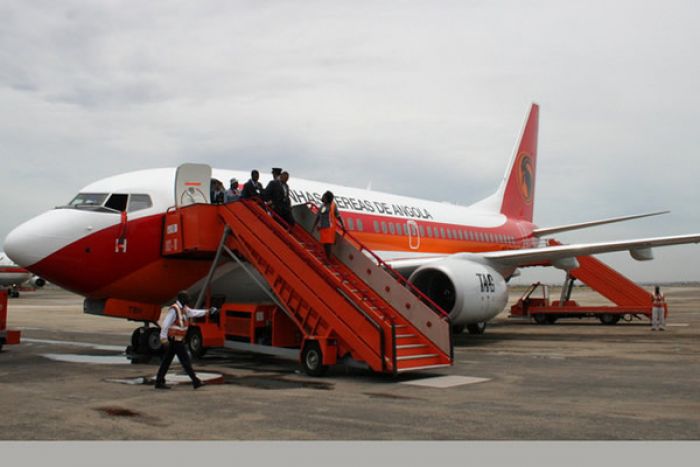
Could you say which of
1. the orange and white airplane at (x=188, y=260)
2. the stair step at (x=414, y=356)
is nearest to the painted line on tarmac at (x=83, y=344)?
the orange and white airplane at (x=188, y=260)

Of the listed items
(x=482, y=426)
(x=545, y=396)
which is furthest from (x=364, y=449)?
(x=545, y=396)

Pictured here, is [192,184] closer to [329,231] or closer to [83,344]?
[329,231]

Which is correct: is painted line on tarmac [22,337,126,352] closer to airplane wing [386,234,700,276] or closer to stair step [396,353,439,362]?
airplane wing [386,234,700,276]

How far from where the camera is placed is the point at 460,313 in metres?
14.6

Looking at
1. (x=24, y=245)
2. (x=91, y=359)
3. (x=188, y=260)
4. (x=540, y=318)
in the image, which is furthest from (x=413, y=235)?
(x=24, y=245)

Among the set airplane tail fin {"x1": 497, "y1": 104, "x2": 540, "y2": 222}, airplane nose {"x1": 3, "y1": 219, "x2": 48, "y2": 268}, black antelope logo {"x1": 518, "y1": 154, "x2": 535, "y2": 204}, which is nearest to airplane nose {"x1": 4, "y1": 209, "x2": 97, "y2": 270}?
airplane nose {"x1": 3, "y1": 219, "x2": 48, "y2": 268}

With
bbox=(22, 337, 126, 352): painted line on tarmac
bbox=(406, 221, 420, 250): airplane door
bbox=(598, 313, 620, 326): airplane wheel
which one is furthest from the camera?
bbox=(598, 313, 620, 326): airplane wheel

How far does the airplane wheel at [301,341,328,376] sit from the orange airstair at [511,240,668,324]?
15.7 m

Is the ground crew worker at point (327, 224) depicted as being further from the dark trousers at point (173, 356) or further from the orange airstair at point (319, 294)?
the dark trousers at point (173, 356)

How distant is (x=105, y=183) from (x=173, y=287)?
2.47 m

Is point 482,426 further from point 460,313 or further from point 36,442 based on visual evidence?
point 460,313

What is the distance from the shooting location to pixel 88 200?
42.2 ft

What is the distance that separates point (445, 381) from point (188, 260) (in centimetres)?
572

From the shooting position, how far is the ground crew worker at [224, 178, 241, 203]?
1304 cm
